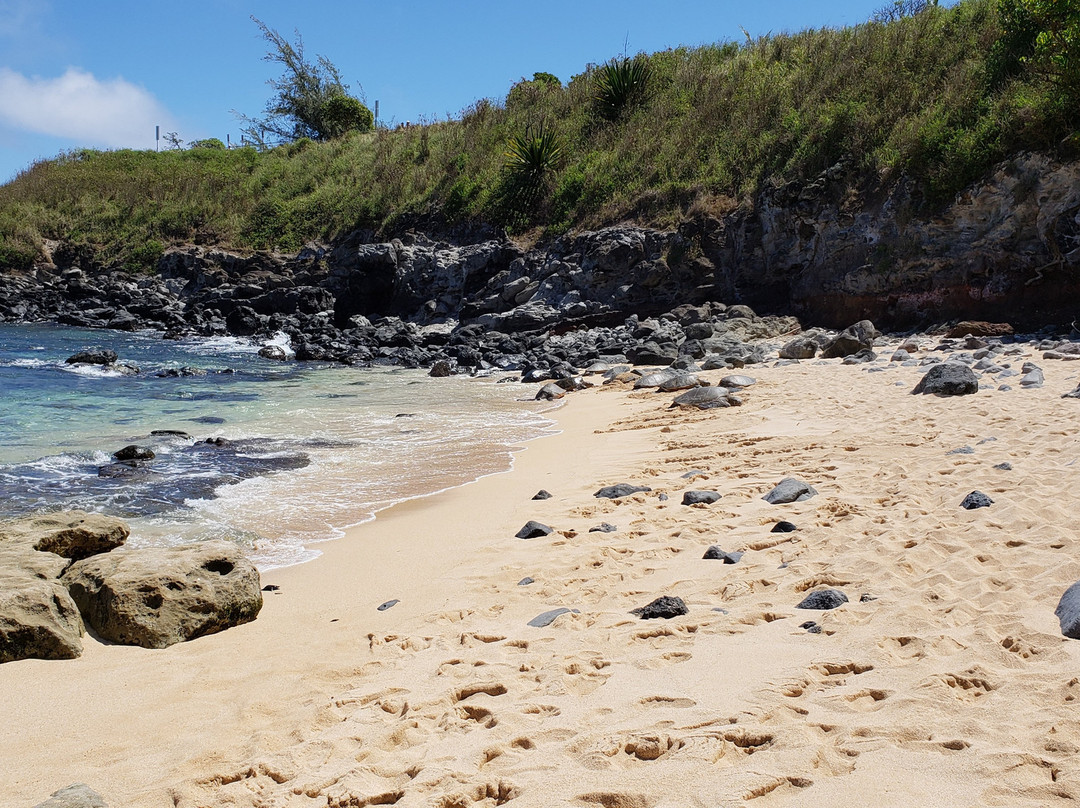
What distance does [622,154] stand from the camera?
23.3 metres

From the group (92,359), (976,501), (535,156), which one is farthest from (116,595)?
(535,156)

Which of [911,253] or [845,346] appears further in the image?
[911,253]

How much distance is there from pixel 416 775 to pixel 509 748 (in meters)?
0.32

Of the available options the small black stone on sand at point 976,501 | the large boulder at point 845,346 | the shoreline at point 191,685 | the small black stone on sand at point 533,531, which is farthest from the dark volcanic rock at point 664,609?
the large boulder at point 845,346

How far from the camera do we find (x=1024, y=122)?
14055mm

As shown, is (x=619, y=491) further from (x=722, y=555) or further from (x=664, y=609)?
(x=664, y=609)

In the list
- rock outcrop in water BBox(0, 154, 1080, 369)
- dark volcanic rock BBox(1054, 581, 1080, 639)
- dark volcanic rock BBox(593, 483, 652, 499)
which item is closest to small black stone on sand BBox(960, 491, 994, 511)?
dark volcanic rock BBox(1054, 581, 1080, 639)

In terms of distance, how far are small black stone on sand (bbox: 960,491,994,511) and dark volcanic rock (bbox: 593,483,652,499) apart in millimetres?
2305

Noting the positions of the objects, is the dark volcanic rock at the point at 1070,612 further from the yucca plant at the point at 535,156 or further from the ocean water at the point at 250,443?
the yucca plant at the point at 535,156

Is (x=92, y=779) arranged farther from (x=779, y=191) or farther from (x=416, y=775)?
(x=779, y=191)

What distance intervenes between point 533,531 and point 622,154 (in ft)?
66.0

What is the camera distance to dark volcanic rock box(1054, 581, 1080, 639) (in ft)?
9.18

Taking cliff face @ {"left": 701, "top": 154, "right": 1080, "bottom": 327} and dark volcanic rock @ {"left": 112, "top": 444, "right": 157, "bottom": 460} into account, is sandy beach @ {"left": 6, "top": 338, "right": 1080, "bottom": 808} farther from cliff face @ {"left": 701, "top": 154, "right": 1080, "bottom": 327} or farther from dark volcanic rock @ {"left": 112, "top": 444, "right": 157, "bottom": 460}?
cliff face @ {"left": 701, "top": 154, "right": 1080, "bottom": 327}

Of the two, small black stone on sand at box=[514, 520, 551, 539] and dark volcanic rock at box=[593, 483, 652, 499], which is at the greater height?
dark volcanic rock at box=[593, 483, 652, 499]
